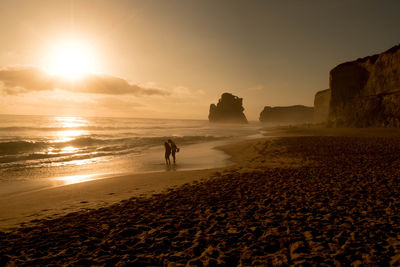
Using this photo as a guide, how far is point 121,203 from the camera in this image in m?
7.20

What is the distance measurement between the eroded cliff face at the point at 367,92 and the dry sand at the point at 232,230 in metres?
36.7

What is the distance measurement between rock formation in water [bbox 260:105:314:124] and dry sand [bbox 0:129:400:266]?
173 m

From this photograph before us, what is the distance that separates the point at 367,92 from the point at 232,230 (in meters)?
51.0

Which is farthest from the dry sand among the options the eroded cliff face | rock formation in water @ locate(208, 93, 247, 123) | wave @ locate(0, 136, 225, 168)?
rock formation in water @ locate(208, 93, 247, 123)

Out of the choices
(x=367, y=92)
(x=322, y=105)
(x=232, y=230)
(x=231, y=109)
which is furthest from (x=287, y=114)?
(x=232, y=230)

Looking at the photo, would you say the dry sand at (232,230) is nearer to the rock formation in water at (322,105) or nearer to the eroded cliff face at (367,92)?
the eroded cliff face at (367,92)

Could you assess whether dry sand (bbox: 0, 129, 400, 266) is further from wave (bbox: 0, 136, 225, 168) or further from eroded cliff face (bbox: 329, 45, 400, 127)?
eroded cliff face (bbox: 329, 45, 400, 127)

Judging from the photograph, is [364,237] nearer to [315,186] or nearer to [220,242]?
[220,242]

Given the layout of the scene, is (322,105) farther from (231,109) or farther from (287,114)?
(287,114)

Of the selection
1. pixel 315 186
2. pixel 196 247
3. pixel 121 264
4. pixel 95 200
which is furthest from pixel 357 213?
pixel 95 200

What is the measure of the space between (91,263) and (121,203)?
3.50 meters

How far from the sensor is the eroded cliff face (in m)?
35.3

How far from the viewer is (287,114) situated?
6757 inches

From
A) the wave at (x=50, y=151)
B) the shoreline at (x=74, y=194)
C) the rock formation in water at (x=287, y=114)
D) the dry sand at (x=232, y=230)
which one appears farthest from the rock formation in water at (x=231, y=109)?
the dry sand at (x=232, y=230)
